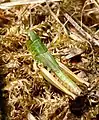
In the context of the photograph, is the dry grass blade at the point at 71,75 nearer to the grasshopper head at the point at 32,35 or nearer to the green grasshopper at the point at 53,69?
the green grasshopper at the point at 53,69

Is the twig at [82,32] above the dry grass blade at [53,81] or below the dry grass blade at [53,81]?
above

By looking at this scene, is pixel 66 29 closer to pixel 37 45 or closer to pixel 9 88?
pixel 37 45

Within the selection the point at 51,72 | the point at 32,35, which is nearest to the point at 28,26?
the point at 32,35

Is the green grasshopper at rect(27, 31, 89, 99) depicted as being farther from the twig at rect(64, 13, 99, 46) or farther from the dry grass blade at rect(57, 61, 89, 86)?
the twig at rect(64, 13, 99, 46)

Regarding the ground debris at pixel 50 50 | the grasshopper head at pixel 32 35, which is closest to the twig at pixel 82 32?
the ground debris at pixel 50 50

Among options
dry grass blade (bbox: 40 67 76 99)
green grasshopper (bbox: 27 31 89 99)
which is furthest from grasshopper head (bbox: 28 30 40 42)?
dry grass blade (bbox: 40 67 76 99)

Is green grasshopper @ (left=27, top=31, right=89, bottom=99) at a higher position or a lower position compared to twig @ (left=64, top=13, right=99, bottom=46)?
lower

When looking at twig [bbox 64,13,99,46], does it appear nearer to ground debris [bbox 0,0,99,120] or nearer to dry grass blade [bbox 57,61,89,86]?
ground debris [bbox 0,0,99,120]

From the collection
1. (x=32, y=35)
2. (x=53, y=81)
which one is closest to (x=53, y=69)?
(x=53, y=81)
